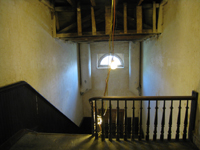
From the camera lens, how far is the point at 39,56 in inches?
105

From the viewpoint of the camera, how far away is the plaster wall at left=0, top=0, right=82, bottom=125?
183 centimetres

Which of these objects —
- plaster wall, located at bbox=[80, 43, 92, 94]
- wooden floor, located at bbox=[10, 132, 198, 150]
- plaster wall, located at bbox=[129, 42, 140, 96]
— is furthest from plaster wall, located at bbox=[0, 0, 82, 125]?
plaster wall, located at bbox=[129, 42, 140, 96]

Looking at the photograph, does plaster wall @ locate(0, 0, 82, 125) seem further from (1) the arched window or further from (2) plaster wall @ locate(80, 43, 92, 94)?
(1) the arched window

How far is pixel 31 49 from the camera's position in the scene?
2.40 m

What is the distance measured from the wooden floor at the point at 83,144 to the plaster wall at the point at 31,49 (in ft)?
2.96

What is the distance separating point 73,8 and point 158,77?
2.78 meters

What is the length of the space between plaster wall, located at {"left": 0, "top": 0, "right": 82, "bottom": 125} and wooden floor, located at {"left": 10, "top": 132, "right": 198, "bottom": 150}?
2.96 feet

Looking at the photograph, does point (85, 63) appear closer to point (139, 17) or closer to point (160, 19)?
point (139, 17)

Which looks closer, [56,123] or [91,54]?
[56,123]

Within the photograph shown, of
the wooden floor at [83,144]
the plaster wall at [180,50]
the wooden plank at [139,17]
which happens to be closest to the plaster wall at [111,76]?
the plaster wall at [180,50]

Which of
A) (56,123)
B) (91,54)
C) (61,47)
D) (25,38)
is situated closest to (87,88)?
(91,54)

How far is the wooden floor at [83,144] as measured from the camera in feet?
6.36

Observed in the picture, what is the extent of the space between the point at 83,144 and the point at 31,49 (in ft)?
5.97

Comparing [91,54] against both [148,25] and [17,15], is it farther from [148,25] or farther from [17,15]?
[17,15]
